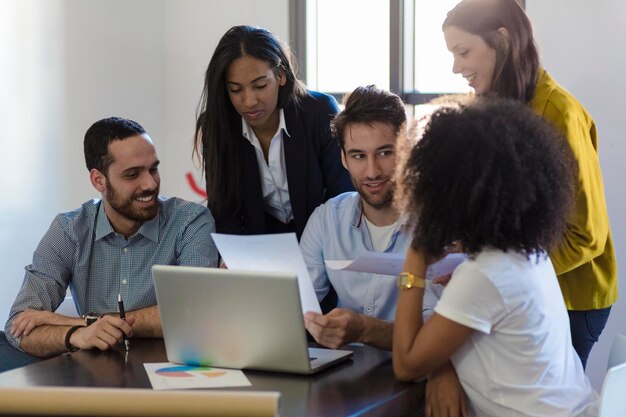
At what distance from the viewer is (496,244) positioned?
168cm

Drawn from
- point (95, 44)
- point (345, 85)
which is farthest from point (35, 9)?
point (345, 85)

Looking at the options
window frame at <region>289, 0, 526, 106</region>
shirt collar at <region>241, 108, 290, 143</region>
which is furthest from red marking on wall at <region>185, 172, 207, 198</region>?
shirt collar at <region>241, 108, 290, 143</region>

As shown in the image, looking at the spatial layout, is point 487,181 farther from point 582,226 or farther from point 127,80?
point 127,80

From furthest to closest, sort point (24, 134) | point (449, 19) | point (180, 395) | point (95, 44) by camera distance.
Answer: point (95, 44) < point (24, 134) < point (449, 19) < point (180, 395)

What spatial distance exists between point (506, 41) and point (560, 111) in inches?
8.4

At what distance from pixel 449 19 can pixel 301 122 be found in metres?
0.67

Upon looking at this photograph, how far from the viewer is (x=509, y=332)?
169 cm

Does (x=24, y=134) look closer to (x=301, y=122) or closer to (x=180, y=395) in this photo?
(x=301, y=122)

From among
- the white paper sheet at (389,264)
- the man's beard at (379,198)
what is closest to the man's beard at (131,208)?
the man's beard at (379,198)

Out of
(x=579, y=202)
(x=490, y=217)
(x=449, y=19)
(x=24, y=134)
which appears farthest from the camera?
(x=24, y=134)

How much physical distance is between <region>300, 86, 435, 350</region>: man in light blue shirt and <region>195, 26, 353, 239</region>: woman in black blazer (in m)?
0.38

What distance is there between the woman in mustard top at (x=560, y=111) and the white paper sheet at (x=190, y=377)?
788 mm

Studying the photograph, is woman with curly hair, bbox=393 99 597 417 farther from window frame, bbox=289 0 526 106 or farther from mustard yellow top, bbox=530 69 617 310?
window frame, bbox=289 0 526 106

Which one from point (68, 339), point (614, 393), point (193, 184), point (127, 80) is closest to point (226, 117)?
point (68, 339)
